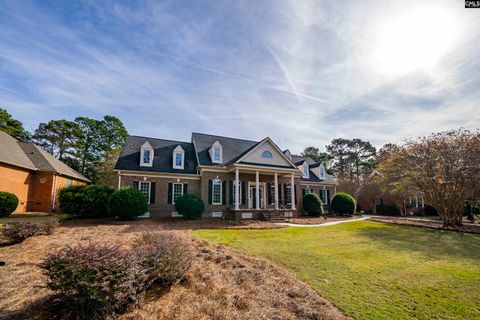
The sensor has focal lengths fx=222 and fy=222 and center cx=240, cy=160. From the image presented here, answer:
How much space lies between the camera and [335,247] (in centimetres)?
865

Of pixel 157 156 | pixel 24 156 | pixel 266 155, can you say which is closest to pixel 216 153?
pixel 266 155

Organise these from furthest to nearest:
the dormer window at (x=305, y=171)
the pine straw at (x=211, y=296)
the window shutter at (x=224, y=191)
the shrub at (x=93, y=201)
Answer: the dormer window at (x=305, y=171), the window shutter at (x=224, y=191), the shrub at (x=93, y=201), the pine straw at (x=211, y=296)

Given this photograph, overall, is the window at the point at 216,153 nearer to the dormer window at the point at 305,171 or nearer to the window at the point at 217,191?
the window at the point at 217,191

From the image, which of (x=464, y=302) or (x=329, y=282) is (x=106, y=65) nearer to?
(x=329, y=282)

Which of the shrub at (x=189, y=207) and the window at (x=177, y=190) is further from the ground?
the window at (x=177, y=190)

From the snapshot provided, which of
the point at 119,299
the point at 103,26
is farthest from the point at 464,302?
the point at 103,26

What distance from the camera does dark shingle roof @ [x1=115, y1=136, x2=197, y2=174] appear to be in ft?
57.7

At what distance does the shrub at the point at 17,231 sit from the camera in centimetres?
769

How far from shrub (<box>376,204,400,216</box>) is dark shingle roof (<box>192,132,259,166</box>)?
20.2 m

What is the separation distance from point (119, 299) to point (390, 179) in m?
20.3

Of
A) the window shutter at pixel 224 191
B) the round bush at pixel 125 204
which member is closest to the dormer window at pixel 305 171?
the window shutter at pixel 224 191

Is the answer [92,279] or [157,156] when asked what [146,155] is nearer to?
[157,156]

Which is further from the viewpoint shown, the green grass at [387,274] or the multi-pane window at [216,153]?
the multi-pane window at [216,153]

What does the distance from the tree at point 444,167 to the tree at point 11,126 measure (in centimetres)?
4197
